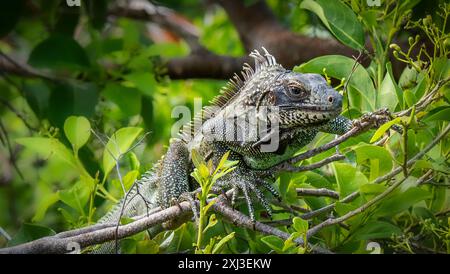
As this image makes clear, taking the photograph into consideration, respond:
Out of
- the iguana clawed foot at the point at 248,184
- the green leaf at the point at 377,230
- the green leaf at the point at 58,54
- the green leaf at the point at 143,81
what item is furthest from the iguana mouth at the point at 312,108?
the green leaf at the point at 58,54

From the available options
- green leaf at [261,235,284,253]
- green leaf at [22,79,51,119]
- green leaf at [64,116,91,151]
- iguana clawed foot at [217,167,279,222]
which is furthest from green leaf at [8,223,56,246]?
green leaf at [22,79,51,119]

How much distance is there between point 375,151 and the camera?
6.89 ft

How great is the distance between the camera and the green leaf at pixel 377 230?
220 cm

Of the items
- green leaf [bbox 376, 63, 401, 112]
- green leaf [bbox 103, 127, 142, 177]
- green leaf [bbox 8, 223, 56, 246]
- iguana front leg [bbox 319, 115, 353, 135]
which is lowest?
green leaf [bbox 8, 223, 56, 246]

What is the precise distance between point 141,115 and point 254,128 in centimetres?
123

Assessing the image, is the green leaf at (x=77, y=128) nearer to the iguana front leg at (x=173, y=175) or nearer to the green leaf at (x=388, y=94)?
the iguana front leg at (x=173, y=175)

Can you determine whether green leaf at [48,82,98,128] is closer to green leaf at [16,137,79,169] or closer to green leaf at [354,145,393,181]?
green leaf at [16,137,79,169]

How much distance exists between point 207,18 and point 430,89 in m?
3.72

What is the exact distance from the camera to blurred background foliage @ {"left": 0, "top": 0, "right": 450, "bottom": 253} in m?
2.24

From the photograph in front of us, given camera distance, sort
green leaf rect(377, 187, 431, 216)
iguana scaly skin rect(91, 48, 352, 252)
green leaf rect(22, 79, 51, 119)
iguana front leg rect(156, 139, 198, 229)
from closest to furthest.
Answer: green leaf rect(377, 187, 431, 216) → iguana scaly skin rect(91, 48, 352, 252) → iguana front leg rect(156, 139, 198, 229) → green leaf rect(22, 79, 51, 119)

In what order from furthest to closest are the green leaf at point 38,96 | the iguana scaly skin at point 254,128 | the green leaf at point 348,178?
the green leaf at point 38,96
the iguana scaly skin at point 254,128
the green leaf at point 348,178

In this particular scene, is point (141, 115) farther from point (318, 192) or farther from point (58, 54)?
point (318, 192)
